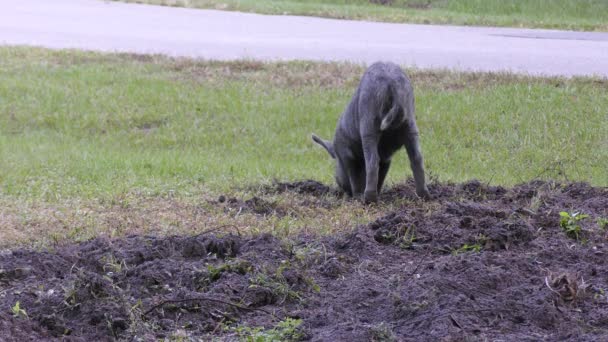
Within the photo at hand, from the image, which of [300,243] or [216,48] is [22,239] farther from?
[216,48]

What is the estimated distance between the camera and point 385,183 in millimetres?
9133

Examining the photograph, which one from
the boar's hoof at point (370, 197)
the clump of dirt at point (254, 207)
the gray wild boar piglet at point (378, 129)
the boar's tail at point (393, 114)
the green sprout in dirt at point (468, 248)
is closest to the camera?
the green sprout in dirt at point (468, 248)

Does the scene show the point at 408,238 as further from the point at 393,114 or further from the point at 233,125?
the point at 233,125

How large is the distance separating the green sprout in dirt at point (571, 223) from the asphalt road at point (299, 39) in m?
7.01

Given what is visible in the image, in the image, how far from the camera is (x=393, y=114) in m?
7.29

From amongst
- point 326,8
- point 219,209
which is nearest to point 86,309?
point 219,209

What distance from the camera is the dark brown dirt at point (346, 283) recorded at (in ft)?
15.1

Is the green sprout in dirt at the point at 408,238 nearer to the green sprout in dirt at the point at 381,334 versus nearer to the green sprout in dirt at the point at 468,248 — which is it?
the green sprout in dirt at the point at 468,248

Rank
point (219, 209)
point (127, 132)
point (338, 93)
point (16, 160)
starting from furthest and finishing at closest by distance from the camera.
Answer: point (338, 93), point (127, 132), point (16, 160), point (219, 209)

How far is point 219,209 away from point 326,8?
1320 cm

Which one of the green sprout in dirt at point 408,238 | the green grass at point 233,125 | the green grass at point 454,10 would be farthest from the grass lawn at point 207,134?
the green grass at point 454,10

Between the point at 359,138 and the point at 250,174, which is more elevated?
the point at 359,138

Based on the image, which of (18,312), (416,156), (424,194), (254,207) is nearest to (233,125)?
(254,207)

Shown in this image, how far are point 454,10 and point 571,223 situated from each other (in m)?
14.9
